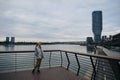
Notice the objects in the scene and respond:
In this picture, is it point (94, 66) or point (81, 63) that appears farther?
point (81, 63)

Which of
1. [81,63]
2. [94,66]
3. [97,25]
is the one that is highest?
[97,25]

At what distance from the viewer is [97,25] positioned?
117375mm

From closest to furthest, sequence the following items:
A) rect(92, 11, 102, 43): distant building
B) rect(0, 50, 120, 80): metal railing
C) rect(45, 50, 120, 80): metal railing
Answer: rect(45, 50, 120, 80): metal railing, rect(0, 50, 120, 80): metal railing, rect(92, 11, 102, 43): distant building

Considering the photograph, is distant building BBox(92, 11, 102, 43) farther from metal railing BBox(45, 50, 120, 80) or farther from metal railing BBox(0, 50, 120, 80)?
metal railing BBox(45, 50, 120, 80)

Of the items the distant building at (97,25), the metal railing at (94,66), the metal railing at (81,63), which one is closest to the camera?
the metal railing at (94,66)

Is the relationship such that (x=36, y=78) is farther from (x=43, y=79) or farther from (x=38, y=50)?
(x=38, y=50)

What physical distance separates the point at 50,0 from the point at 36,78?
4914 mm

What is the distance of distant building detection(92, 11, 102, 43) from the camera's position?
109 meters

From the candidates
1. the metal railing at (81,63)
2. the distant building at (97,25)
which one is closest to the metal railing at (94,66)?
the metal railing at (81,63)

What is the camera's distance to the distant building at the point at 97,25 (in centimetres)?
10900

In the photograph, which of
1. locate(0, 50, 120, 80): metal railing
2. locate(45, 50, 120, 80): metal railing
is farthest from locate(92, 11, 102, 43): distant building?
locate(45, 50, 120, 80): metal railing

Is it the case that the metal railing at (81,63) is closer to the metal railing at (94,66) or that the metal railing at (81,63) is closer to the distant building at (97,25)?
the metal railing at (94,66)

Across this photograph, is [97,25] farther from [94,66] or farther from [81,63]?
[94,66]

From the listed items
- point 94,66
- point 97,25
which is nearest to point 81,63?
point 94,66
